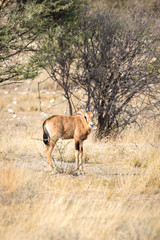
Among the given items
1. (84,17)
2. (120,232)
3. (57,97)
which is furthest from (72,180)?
(57,97)

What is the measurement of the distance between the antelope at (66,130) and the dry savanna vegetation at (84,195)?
0.44 meters

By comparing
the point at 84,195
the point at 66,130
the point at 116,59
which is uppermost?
the point at 116,59

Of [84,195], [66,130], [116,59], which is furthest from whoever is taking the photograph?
[116,59]

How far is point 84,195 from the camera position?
19.4 ft

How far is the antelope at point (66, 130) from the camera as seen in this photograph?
7285 mm

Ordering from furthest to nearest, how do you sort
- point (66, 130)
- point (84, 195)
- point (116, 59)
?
1. point (116, 59)
2. point (66, 130)
3. point (84, 195)

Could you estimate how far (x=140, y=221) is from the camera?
177 inches

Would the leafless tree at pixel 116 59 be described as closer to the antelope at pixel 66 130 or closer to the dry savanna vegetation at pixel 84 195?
the dry savanna vegetation at pixel 84 195

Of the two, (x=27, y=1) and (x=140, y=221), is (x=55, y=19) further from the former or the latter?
(x=140, y=221)

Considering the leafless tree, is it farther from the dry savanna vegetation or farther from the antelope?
the antelope

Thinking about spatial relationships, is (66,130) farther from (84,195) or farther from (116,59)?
(116,59)

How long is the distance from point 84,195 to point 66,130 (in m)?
1.83

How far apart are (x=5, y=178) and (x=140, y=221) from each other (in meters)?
2.49

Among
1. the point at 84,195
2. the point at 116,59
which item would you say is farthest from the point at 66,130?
the point at 116,59
